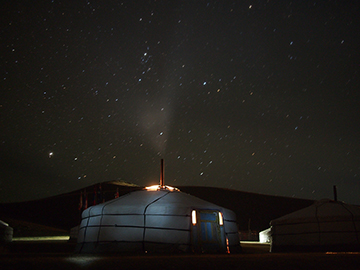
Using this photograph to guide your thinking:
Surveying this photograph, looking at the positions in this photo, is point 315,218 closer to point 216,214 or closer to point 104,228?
point 216,214

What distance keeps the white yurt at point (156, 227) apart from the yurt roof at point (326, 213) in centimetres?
217

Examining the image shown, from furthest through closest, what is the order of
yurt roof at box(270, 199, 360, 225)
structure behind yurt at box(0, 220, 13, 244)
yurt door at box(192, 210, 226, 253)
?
structure behind yurt at box(0, 220, 13, 244) < yurt roof at box(270, 199, 360, 225) < yurt door at box(192, 210, 226, 253)

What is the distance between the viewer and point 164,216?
22.6 feet

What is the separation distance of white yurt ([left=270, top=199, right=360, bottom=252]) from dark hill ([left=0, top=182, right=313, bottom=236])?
47.4ft

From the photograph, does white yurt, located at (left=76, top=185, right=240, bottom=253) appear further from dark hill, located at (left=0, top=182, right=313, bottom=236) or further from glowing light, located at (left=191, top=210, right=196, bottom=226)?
dark hill, located at (left=0, top=182, right=313, bottom=236)

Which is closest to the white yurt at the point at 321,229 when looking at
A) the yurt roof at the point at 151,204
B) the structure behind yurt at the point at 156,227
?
the structure behind yurt at the point at 156,227

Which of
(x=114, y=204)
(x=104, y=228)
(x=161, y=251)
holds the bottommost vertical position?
(x=161, y=251)

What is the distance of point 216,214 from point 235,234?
35.0 inches

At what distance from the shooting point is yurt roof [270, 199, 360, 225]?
8.18 meters

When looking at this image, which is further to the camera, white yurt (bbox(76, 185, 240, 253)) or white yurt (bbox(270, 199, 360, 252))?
white yurt (bbox(270, 199, 360, 252))

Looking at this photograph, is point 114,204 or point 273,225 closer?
point 114,204

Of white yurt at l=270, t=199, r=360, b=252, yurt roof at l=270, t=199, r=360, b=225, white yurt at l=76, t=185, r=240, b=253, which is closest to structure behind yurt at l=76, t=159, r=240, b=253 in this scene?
white yurt at l=76, t=185, r=240, b=253

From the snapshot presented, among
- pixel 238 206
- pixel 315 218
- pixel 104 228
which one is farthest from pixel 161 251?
pixel 238 206

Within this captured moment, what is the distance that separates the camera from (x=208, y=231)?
7.22 meters
